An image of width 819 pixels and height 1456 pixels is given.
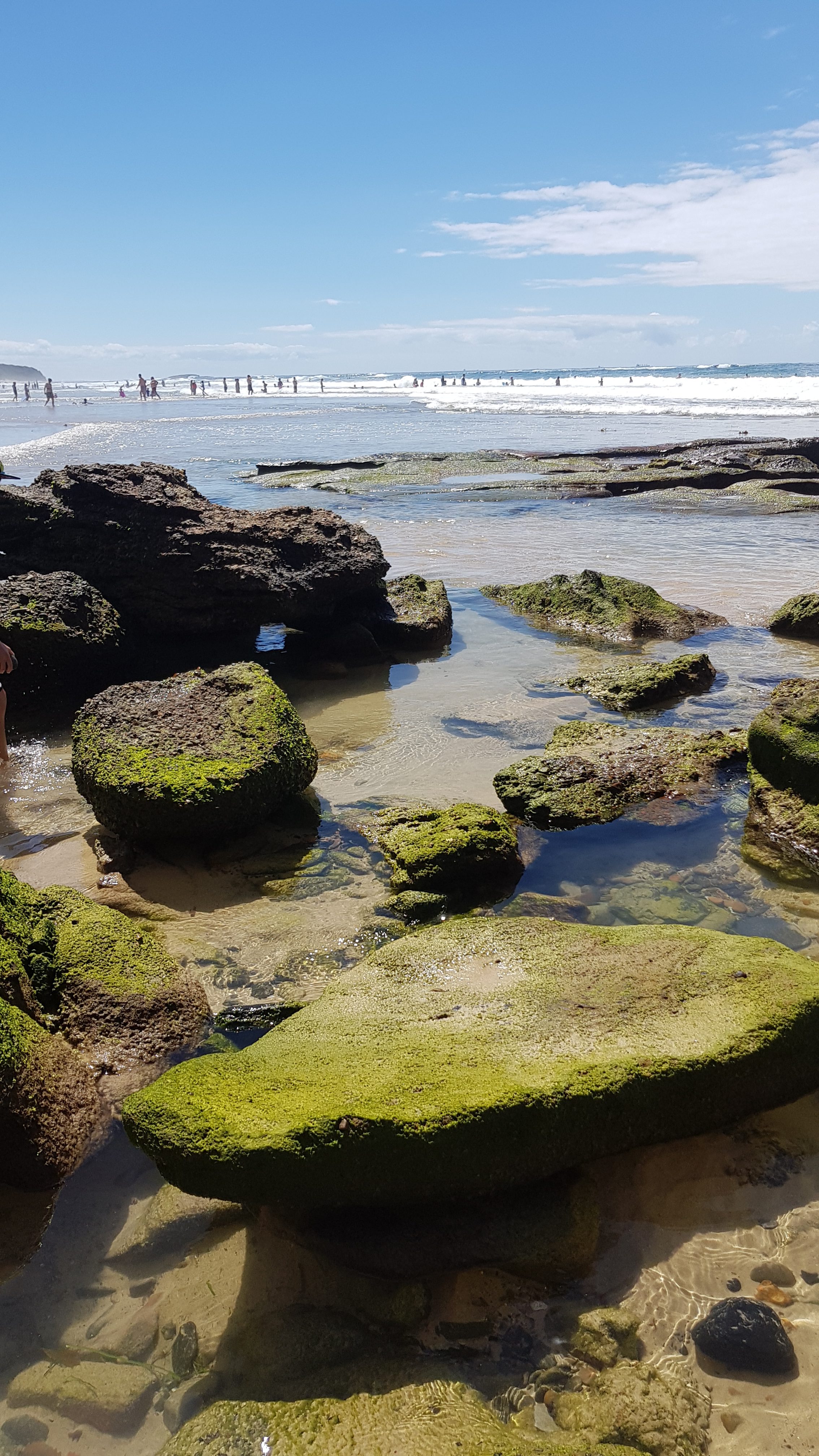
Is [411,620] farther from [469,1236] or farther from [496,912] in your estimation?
[469,1236]

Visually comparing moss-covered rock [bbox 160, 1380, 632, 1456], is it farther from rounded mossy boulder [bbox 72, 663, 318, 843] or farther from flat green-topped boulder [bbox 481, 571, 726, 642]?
flat green-topped boulder [bbox 481, 571, 726, 642]

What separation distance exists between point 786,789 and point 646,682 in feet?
8.00

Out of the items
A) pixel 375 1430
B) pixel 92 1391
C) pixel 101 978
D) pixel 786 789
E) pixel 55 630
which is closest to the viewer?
pixel 375 1430

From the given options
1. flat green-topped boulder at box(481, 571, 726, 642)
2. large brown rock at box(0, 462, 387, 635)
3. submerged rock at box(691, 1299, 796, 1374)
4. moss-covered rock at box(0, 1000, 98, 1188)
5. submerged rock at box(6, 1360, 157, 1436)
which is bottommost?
submerged rock at box(6, 1360, 157, 1436)

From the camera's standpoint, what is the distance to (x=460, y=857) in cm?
481

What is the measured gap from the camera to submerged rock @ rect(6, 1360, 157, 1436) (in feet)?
7.97

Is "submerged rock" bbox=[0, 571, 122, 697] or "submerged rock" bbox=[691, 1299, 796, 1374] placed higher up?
"submerged rock" bbox=[0, 571, 122, 697]

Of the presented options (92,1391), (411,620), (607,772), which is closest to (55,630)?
(411,620)

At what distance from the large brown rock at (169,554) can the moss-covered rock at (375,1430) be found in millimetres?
6756

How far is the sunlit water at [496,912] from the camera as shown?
262 centimetres

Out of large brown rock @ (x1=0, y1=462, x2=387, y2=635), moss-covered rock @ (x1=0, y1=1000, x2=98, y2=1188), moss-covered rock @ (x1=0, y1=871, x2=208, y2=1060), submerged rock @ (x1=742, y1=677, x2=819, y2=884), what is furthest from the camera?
large brown rock @ (x1=0, y1=462, x2=387, y2=635)

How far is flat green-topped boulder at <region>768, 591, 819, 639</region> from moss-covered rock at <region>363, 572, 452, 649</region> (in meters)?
3.61

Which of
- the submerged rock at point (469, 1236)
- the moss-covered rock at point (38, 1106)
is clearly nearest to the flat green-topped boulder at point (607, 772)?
the submerged rock at point (469, 1236)

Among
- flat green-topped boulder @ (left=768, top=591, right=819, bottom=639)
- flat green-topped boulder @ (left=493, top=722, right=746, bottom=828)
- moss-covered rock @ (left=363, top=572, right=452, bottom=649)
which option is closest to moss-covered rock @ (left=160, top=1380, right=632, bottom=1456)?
flat green-topped boulder @ (left=493, top=722, right=746, bottom=828)
